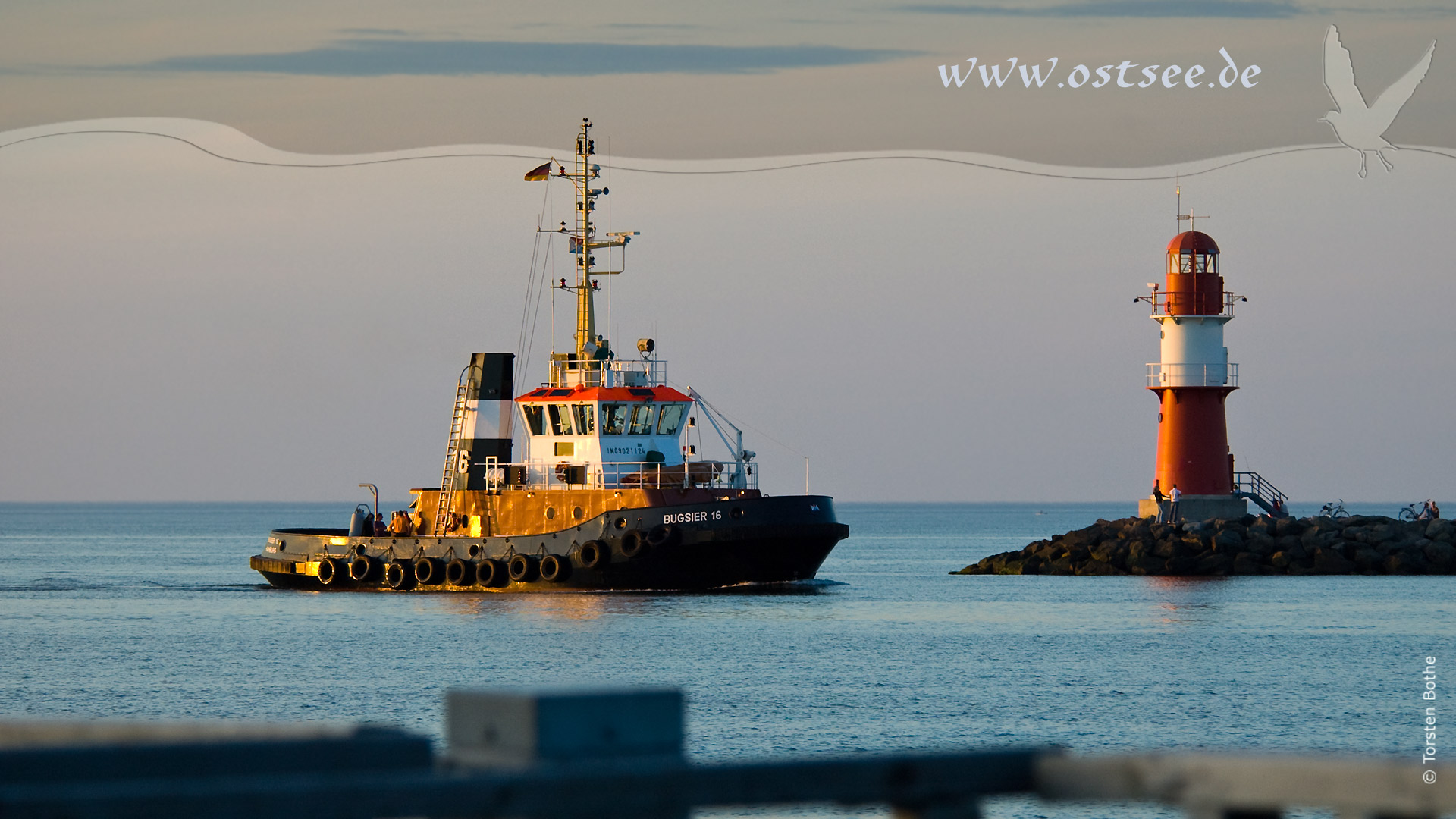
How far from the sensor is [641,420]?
3991 cm

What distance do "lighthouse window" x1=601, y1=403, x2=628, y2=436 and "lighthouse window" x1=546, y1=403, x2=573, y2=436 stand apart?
2.62ft

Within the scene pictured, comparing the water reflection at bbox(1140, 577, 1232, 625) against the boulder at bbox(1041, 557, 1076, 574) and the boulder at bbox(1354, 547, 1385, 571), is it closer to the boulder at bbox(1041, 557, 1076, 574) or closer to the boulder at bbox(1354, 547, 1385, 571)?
the boulder at bbox(1041, 557, 1076, 574)

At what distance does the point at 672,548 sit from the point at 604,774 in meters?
34.6

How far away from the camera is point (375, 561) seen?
43094 mm

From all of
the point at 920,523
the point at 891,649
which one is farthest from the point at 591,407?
the point at 920,523

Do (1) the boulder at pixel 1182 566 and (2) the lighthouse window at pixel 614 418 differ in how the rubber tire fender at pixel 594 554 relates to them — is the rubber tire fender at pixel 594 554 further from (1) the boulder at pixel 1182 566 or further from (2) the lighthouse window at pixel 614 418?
(1) the boulder at pixel 1182 566

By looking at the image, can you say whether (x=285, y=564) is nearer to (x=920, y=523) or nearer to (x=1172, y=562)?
(x=1172, y=562)

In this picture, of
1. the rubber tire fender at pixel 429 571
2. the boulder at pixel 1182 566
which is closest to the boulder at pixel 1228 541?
the boulder at pixel 1182 566

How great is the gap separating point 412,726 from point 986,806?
8558 millimetres

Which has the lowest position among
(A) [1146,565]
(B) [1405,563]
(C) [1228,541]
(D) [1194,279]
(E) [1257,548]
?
(A) [1146,565]

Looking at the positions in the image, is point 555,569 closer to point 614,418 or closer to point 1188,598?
point 614,418

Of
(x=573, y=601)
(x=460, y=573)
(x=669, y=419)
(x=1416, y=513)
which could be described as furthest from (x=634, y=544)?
(x=1416, y=513)

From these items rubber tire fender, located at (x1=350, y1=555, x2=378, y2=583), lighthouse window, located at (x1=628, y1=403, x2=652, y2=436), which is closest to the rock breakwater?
lighthouse window, located at (x1=628, y1=403, x2=652, y2=436)

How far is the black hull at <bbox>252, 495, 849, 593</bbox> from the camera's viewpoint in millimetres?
37656
